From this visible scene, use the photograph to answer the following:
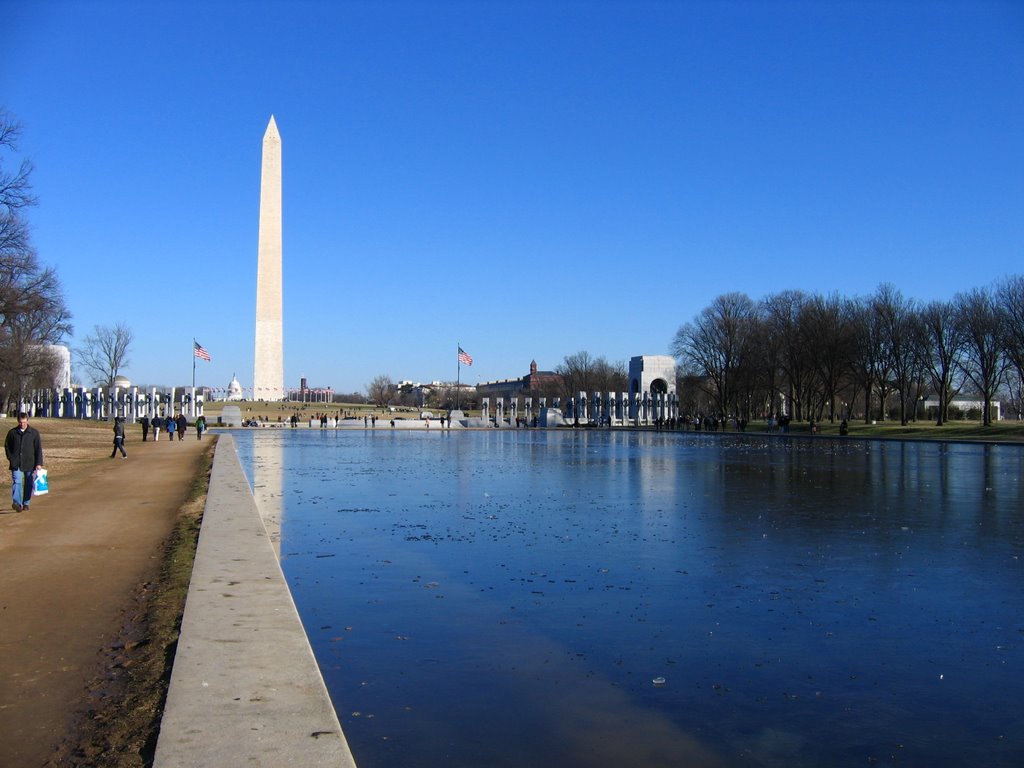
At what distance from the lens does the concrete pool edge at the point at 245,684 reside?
429 centimetres

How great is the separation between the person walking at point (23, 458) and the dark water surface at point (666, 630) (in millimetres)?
4141

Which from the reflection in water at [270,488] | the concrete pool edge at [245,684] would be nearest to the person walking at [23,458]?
the reflection in water at [270,488]

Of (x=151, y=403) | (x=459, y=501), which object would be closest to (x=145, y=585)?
(x=459, y=501)

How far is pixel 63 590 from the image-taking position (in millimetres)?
8758

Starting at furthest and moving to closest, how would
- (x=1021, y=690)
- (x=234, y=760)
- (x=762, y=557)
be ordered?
(x=762, y=557)
(x=1021, y=690)
(x=234, y=760)

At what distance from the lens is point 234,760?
4.14 metres

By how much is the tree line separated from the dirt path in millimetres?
54174

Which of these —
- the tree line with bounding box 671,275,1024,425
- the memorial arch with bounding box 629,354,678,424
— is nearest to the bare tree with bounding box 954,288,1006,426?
the tree line with bounding box 671,275,1024,425

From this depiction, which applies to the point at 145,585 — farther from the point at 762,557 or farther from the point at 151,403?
the point at 151,403

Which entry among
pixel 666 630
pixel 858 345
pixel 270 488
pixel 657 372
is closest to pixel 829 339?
pixel 858 345

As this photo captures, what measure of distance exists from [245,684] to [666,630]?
3.63m

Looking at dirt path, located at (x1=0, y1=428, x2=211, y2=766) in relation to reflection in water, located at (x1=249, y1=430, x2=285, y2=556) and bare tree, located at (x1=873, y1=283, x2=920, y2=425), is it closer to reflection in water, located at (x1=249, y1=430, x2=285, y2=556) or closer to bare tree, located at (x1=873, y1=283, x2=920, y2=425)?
reflection in water, located at (x1=249, y1=430, x2=285, y2=556)

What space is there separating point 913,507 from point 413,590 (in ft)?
36.5

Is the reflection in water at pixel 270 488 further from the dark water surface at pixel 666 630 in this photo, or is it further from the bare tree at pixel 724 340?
the bare tree at pixel 724 340
